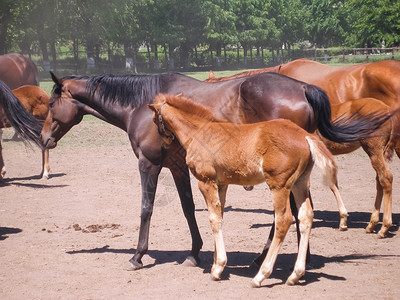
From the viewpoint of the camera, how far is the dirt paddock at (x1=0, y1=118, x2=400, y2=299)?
5133mm

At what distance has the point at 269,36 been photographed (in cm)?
6225

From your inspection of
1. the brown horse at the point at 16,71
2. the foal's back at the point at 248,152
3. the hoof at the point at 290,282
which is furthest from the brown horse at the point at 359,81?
the brown horse at the point at 16,71

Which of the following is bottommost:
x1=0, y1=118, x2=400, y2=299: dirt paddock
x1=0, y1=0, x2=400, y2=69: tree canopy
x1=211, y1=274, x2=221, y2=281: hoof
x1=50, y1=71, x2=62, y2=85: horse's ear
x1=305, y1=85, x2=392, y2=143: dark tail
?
x1=0, y1=118, x2=400, y2=299: dirt paddock

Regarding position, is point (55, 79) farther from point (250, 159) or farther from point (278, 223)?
point (278, 223)

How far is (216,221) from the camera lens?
523 cm

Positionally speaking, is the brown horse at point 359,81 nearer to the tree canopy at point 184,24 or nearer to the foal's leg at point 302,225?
the foal's leg at point 302,225

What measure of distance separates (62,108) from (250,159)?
2.88 meters

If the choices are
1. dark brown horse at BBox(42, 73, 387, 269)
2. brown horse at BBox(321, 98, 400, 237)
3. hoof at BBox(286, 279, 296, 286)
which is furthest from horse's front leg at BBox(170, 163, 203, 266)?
brown horse at BBox(321, 98, 400, 237)

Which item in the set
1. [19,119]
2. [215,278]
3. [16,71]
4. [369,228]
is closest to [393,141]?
[369,228]

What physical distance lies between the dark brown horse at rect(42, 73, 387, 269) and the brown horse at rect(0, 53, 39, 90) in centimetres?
1116

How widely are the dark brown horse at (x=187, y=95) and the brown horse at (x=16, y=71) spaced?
1116cm

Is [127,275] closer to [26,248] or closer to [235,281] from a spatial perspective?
[235,281]

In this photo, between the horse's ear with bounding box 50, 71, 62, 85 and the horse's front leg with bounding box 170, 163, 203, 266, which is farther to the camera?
the horse's ear with bounding box 50, 71, 62, 85

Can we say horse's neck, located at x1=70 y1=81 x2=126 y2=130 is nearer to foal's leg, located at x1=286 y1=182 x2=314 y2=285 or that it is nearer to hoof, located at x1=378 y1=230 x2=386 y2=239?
foal's leg, located at x1=286 y1=182 x2=314 y2=285
